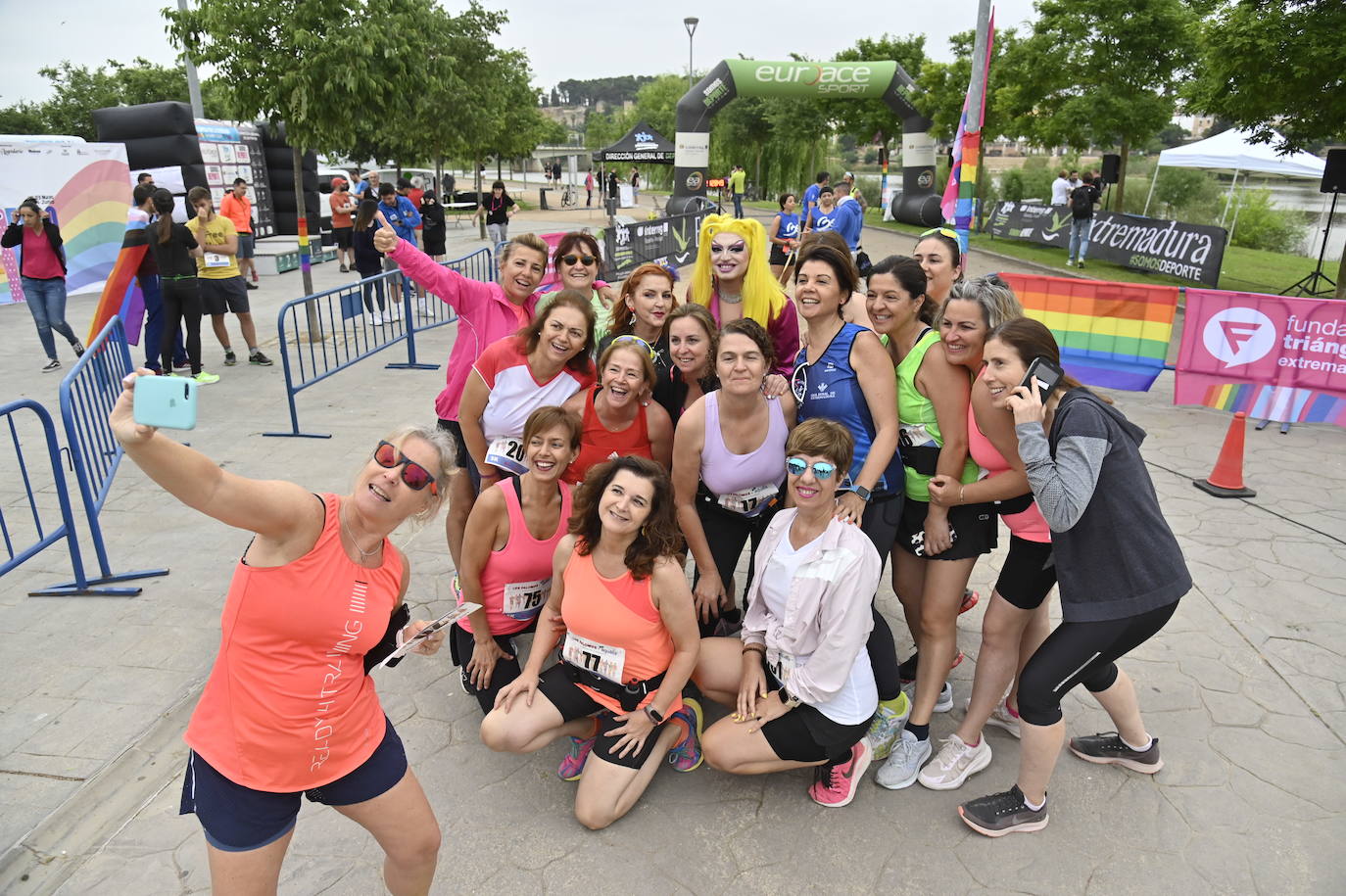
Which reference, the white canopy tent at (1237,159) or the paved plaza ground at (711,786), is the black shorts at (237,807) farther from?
the white canopy tent at (1237,159)

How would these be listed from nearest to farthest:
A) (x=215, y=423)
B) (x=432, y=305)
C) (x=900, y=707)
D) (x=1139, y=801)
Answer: (x=1139, y=801) → (x=900, y=707) → (x=215, y=423) → (x=432, y=305)

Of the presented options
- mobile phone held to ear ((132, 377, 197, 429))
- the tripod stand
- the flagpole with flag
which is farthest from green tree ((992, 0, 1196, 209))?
mobile phone held to ear ((132, 377, 197, 429))

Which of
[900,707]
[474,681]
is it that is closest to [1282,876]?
[900,707]

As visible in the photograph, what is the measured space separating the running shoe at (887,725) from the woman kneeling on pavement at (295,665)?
1.89 metres

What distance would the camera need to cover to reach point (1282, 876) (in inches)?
108

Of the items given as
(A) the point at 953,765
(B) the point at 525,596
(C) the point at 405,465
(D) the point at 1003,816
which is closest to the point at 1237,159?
(A) the point at 953,765

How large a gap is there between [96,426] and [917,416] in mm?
4996

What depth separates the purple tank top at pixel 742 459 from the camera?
330cm

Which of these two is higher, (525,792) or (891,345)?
(891,345)

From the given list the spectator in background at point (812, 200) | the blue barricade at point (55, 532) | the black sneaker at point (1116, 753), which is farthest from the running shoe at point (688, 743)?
the spectator in background at point (812, 200)

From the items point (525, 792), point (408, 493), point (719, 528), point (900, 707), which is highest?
point (408, 493)

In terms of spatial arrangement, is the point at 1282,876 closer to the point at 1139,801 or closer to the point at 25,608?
the point at 1139,801

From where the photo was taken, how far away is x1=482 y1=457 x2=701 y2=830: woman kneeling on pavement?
2920 millimetres

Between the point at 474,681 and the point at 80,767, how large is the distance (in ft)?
5.02
